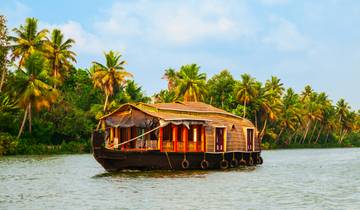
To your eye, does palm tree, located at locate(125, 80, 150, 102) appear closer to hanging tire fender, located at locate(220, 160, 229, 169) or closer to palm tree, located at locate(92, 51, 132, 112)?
palm tree, located at locate(92, 51, 132, 112)

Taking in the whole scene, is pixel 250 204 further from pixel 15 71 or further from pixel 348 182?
pixel 15 71

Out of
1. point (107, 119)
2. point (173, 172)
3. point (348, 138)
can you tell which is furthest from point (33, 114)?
point (348, 138)

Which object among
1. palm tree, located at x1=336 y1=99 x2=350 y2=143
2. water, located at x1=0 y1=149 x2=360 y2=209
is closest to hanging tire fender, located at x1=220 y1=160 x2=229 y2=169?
water, located at x1=0 y1=149 x2=360 y2=209

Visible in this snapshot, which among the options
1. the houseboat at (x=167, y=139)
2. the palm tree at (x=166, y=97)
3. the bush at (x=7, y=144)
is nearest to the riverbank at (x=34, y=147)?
the bush at (x=7, y=144)

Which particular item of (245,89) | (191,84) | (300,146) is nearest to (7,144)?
(191,84)

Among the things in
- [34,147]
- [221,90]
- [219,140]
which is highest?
[221,90]

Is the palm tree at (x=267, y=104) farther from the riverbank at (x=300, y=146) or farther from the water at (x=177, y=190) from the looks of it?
the water at (x=177, y=190)

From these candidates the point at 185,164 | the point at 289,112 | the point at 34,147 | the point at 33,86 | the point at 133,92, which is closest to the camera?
the point at 185,164

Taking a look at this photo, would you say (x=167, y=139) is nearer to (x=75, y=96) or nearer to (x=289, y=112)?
(x=75, y=96)

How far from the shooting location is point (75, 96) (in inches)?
2274

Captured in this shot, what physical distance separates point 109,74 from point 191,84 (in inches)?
434

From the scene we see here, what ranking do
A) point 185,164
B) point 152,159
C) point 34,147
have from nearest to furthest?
point 152,159 → point 185,164 → point 34,147

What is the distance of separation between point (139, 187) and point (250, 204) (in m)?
5.02

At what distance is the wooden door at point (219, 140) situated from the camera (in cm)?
2809
